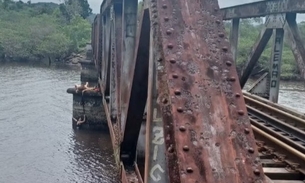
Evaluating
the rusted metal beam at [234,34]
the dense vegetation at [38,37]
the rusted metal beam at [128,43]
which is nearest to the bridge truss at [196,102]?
the rusted metal beam at [128,43]

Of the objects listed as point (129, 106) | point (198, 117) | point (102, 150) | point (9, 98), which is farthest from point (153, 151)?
point (9, 98)

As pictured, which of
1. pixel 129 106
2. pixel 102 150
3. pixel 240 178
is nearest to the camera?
pixel 240 178

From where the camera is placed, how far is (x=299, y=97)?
83.0 feet

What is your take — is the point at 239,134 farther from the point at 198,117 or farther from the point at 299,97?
the point at 299,97

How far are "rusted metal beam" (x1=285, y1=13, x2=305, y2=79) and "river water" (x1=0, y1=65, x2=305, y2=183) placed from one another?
7.12 meters

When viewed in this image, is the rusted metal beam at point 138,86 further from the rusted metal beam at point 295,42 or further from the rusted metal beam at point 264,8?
the rusted metal beam at point 264,8

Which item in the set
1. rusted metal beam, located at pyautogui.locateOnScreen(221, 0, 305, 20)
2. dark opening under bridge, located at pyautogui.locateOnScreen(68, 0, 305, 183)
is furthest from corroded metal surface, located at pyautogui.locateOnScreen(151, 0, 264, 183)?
rusted metal beam, located at pyautogui.locateOnScreen(221, 0, 305, 20)

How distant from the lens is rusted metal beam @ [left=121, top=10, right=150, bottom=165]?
2.77 m

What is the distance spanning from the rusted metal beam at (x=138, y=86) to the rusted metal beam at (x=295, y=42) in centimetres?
184

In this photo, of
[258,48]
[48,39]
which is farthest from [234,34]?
[48,39]

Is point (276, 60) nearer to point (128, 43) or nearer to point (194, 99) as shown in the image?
point (128, 43)

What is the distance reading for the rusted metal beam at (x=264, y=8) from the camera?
178 inches

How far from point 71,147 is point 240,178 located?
12407 mm

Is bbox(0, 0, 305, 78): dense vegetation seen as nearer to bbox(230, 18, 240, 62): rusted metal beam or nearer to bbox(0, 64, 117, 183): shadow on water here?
bbox(0, 64, 117, 183): shadow on water
